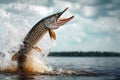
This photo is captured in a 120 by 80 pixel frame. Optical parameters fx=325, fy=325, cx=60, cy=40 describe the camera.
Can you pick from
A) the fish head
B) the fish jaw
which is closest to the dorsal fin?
the fish head

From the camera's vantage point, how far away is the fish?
2062 centimetres

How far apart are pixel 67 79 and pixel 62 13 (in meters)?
4.38

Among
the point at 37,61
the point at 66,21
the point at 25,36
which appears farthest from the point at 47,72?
the point at 66,21

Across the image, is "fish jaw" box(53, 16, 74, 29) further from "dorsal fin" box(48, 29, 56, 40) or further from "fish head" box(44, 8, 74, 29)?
"dorsal fin" box(48, 29, 56, 40)

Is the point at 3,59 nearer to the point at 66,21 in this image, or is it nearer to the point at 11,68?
the point at 11,68

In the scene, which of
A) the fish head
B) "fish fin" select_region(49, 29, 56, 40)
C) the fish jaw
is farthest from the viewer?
the fish head

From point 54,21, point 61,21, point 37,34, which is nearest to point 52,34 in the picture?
point 54,21

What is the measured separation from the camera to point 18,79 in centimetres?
1928

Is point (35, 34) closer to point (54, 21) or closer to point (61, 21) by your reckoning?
point (54, 21)

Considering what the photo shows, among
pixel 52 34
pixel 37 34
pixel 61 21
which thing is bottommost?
pixel 52 34

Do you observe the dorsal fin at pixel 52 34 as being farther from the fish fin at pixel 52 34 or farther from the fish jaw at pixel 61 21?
the fish jaw at pixel 61 21

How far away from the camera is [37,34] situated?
21.0m

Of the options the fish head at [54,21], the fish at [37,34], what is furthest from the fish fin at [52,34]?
the fish head at [54,21]

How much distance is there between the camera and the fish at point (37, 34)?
2062cm
